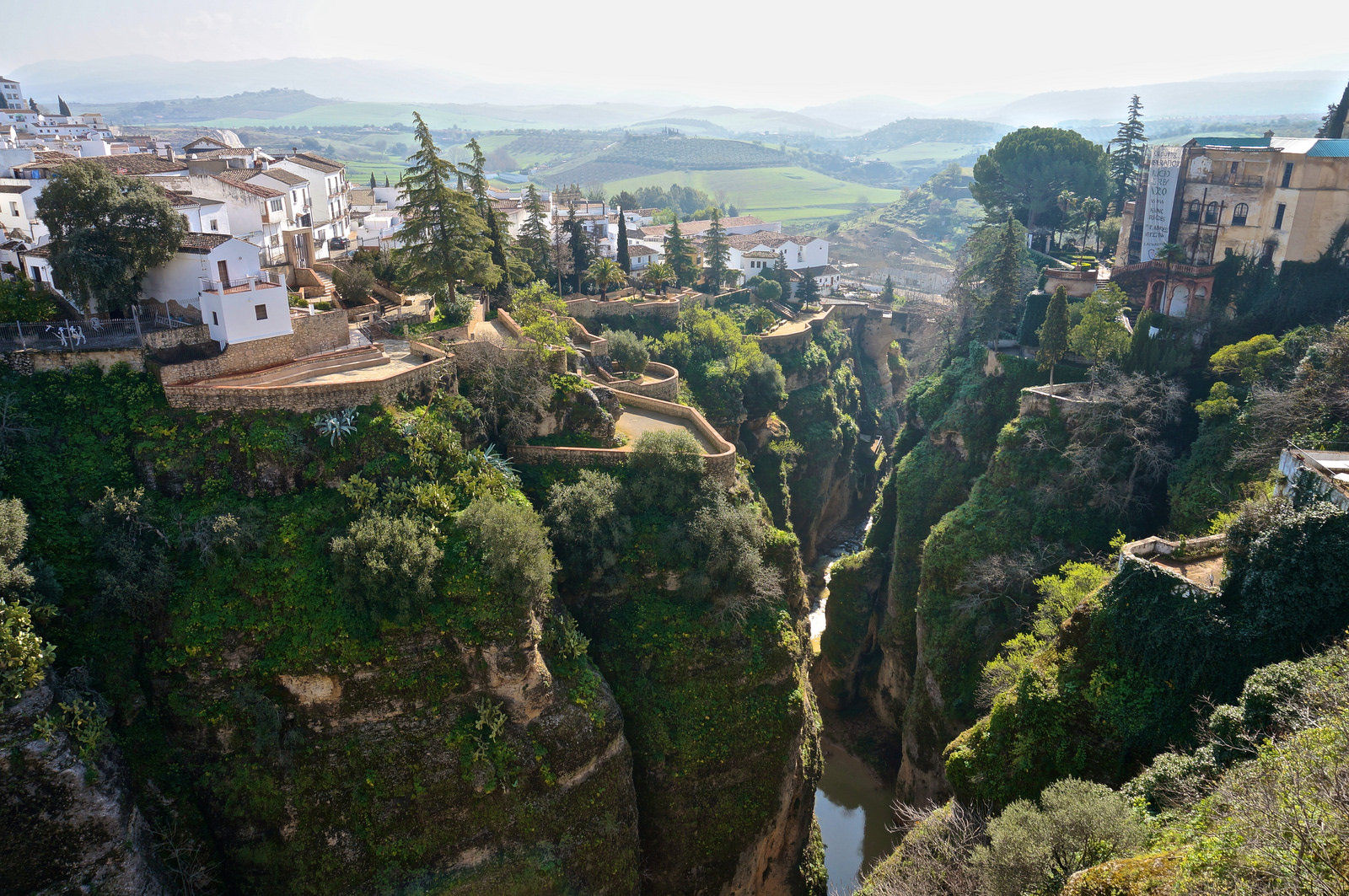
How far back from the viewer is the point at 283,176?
4328 centimetres

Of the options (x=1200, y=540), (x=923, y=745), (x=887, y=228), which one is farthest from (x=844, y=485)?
(x=887, y=228)

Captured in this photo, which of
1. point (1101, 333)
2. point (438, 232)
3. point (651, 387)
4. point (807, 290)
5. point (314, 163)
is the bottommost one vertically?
point (651, 387)

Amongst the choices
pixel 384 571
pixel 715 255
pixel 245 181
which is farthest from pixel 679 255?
pixel 384 571

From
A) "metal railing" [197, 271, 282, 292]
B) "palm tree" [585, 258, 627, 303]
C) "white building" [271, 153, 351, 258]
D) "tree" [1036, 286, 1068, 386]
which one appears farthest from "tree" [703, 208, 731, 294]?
"metal railing" [197, 271, 282, 292]

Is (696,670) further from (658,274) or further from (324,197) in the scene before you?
(324,197)

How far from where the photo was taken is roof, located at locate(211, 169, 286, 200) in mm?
37500

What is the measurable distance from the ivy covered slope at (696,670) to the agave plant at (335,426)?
285 inches

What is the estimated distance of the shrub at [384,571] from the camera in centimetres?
2338

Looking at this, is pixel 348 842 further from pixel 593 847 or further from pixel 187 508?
pixel 187 508

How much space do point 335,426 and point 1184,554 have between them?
26.5 m

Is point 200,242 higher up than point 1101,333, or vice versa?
point 200,242

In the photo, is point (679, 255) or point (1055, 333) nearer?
point (1055, 333)

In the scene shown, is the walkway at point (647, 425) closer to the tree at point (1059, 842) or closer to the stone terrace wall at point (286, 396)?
the stone terrace wall at point (286, 396)

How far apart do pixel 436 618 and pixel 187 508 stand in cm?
868
